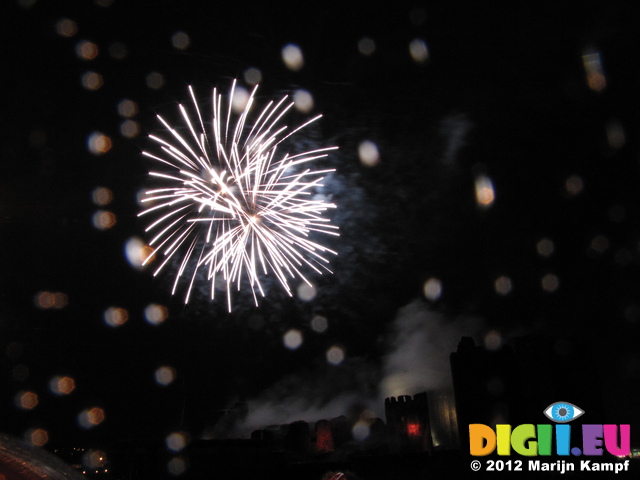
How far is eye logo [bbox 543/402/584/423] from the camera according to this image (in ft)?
120

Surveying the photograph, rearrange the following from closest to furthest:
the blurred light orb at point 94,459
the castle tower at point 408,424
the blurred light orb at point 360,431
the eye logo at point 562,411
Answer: the eye logo at point 562,411
the castle tower at point 408,424
the blurred light orb at point 360,431
the blurred light orb at point 94,459

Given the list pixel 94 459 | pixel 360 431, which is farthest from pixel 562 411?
pixel 94 459

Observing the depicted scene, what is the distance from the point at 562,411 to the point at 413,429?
14.5 m

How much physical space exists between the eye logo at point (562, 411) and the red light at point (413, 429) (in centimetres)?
1293

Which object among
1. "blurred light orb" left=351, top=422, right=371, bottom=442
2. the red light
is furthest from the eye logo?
"blurred light orb" left=351, top=422, right=371, bottom=442

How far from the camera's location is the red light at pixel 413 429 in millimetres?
46469

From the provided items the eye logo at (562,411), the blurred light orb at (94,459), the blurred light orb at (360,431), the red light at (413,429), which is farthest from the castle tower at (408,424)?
the blurred light orb at (94,459)

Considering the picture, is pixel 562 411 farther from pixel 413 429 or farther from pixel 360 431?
pixel 360 431

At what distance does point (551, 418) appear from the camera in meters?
36.8

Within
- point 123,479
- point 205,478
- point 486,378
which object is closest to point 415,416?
point 486,378

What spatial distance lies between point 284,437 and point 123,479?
2386 centimetres

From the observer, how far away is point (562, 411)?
122 feet

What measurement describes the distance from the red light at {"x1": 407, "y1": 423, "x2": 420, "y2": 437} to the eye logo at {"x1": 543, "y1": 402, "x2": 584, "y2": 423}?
509 inches

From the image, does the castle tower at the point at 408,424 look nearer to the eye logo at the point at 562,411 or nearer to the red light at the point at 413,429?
the red light at the point at 413,429
